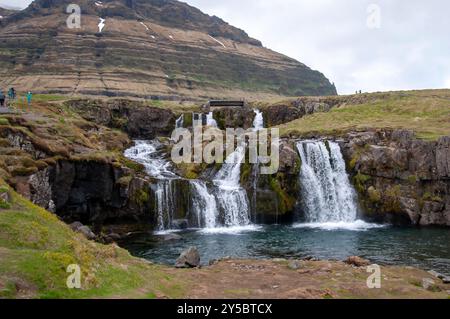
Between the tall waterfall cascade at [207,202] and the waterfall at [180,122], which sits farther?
the waterfall at [180,122]

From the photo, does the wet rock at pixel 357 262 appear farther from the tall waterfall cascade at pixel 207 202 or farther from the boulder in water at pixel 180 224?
the boulder in water at pixel 180 224

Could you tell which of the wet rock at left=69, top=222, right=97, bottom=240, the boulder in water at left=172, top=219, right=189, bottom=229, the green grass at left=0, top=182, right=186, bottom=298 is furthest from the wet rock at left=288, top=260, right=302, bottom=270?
the boulder in water at left=172, top=219, right=189, bottom=229

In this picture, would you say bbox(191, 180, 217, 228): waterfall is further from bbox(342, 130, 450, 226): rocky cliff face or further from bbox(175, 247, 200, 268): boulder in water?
bbox(175, 247, 200, 268): boulder in water

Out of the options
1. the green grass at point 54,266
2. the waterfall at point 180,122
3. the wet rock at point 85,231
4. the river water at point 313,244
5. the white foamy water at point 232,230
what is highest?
the waterfall at point 180,122

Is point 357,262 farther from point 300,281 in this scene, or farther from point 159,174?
point 159,174

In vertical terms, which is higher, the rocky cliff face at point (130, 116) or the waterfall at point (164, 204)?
the rocky cliff face at point (130, 116)

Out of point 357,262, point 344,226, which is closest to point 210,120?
point 344,226

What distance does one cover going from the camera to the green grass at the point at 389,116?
6944 cm

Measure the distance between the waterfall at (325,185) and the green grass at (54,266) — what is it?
36026 mm

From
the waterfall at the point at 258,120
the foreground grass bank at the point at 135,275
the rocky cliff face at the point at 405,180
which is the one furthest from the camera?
the waterfall at the point at 258,120

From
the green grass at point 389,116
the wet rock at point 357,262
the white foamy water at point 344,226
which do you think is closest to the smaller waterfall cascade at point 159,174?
the white foamy water at point 344,226

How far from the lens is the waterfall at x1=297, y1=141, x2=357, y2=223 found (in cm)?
5775

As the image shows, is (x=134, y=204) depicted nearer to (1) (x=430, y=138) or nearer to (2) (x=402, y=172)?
(2) (x=402, y=172)
